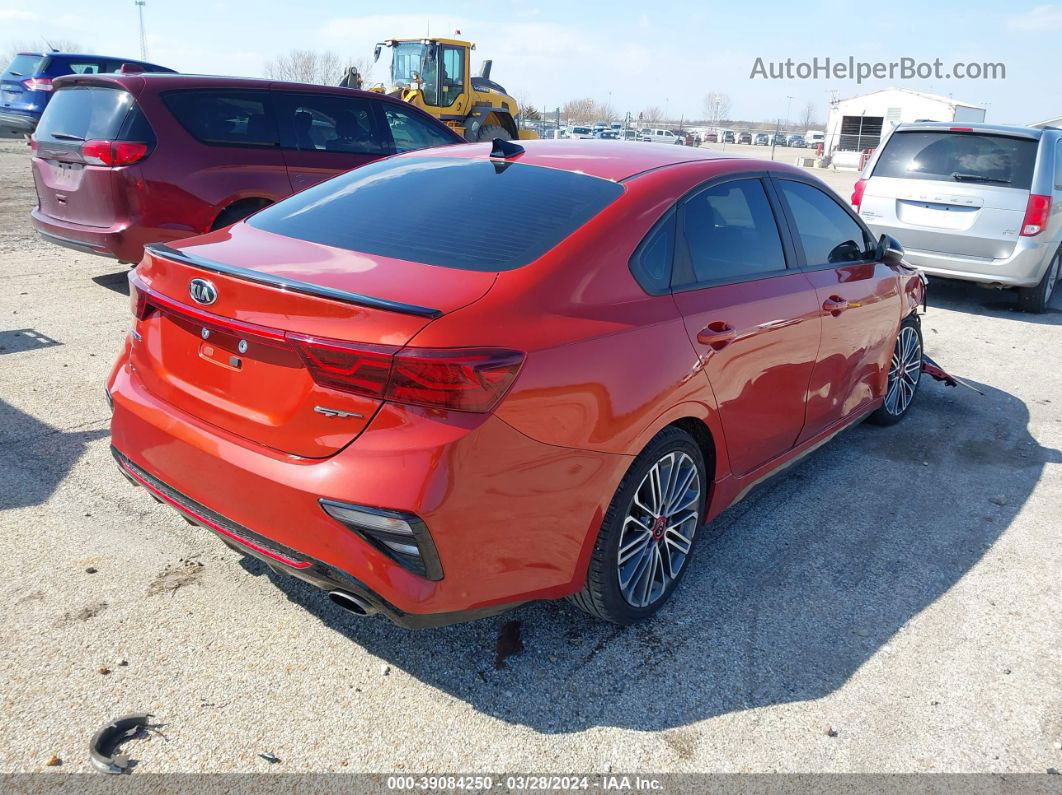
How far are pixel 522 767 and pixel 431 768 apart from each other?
0.86 feet

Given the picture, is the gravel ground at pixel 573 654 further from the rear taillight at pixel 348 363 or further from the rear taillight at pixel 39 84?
the rear taillight at pixel 39 84

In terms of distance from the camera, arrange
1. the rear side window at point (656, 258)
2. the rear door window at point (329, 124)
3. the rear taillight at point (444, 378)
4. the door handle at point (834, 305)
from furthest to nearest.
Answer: the rear door window at point (329, 124) → the door handle at point (834, 305) → the rear side window at point (656, 258) → the rear taillight at point (444, 378)

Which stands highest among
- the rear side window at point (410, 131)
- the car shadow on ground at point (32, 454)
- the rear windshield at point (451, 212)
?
the rear side window at point (410, 131)

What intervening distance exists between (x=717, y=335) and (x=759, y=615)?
1.10m

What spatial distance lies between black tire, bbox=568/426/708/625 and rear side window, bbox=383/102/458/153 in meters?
5.97

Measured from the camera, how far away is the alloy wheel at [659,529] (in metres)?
2.87

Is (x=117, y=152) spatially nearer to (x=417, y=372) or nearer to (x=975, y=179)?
(x=417, y=372)

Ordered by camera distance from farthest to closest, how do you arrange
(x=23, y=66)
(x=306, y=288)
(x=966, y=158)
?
1. (x=23, y=66)
2. (x=966, y=158)
3. (x=306, y=288)

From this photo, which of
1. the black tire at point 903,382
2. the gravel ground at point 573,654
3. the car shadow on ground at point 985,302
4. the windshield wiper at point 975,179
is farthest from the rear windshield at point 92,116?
the windshield wiper at point 975,179

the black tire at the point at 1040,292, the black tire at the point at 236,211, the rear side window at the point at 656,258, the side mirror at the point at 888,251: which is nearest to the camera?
the rear side window at the point at 656,258

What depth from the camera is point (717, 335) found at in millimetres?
3037

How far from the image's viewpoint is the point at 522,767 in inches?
92.0

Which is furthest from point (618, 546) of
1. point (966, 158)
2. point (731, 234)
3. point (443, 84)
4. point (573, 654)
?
point (443, 84)

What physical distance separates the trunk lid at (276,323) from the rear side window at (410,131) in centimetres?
570
